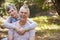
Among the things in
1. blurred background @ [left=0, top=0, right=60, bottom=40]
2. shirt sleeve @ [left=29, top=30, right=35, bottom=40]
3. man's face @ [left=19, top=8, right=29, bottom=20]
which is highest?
man's face @ [left=19, top=8, right=29, bottom=20]

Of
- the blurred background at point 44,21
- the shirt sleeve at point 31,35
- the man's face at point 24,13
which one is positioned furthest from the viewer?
the blurred background at point 44,21

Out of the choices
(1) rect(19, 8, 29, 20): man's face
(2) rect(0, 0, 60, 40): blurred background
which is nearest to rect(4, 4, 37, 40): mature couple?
(1) rect(19, 8, 29, 20): man's face

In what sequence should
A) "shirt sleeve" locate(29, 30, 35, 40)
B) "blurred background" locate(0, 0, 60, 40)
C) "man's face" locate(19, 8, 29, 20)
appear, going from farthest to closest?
"blurred background" locate(0, 0, 60, 40) < "shirt sleeve" locate(29, 30, 35, 40) < "man's face" locate(19, 8, 29, 20)

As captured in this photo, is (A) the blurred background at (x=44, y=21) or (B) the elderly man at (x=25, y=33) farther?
(A) the blurred background at (x=44, y=21)

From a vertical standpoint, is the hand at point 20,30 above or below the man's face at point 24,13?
below

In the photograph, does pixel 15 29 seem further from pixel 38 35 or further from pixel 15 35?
pixel 38 35

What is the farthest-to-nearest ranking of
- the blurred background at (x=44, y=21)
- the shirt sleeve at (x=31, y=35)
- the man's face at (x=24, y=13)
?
the blurred background at (x=44, y=21)
the shirt sleeve at (x=31, y=35)
the man's face at (x=24, y=13)

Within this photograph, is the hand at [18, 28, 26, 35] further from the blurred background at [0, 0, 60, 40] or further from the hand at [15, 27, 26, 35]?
the blurred background at [0, 0, 60, 40]

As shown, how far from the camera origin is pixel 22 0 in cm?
1238

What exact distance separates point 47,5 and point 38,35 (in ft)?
18.4

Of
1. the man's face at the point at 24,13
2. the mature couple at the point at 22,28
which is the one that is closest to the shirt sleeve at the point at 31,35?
the mature couple at the point at 22,28

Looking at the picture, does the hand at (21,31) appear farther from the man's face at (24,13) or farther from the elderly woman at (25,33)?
the man's face at (24,13)

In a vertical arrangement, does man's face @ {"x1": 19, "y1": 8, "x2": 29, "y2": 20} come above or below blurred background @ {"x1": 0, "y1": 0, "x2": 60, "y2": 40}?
above

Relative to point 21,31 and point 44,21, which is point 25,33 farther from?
point 44,21
